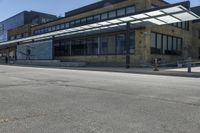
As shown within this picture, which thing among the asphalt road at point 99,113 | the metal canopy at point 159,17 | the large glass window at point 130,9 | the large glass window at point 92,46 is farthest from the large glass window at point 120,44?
the asphalt road at point 99,113

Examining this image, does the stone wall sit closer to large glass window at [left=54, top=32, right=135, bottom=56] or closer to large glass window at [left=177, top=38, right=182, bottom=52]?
large glass window at [left=54, top=32, right=135, bottom=56]

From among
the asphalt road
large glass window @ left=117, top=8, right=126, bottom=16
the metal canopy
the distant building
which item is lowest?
the asphalt road

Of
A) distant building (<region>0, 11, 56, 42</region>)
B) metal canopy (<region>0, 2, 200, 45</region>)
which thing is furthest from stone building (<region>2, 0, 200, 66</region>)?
distant building (<region>0, 11, 56, 42</region>)

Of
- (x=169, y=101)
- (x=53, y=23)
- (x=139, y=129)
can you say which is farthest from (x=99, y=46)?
(x=139, y=129)

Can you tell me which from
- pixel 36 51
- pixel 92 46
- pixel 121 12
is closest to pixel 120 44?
pixel 121 12

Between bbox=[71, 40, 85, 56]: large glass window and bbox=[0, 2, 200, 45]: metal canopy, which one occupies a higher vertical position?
bbox=[0, 2, 200, 45]: metal canopy

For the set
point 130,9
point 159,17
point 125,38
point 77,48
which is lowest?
point 77,48

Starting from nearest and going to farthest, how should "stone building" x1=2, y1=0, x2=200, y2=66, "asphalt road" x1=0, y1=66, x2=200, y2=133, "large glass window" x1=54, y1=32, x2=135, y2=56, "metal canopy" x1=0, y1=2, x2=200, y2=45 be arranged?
"asphalt road" x1=0, y1=66, x2=200, y2=133 → "metal canopy" x1=0, y1=2, x2=200, y2=45 → "stone building" x1=2, y1=0, x2=200, y2=66 → "large glass window" x1=54, y1=32, x2=135, y2=56

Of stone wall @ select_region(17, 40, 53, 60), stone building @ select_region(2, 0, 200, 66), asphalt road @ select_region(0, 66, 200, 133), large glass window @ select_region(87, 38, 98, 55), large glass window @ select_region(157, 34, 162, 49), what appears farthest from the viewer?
stone wall @ select_region(17, 40, 53, 60)

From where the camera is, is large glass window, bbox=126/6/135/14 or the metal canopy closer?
the metal canopy

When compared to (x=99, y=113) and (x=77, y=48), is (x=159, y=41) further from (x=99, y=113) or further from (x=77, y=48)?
(x=99, y=113)

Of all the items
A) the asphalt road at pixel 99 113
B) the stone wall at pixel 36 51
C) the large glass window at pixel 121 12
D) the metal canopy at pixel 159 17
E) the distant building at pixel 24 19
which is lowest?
the asphalt road at pixel 99 113

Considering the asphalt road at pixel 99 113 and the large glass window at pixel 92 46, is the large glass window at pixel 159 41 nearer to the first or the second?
the large glass window at pixel 92 46

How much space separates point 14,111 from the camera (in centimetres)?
691
